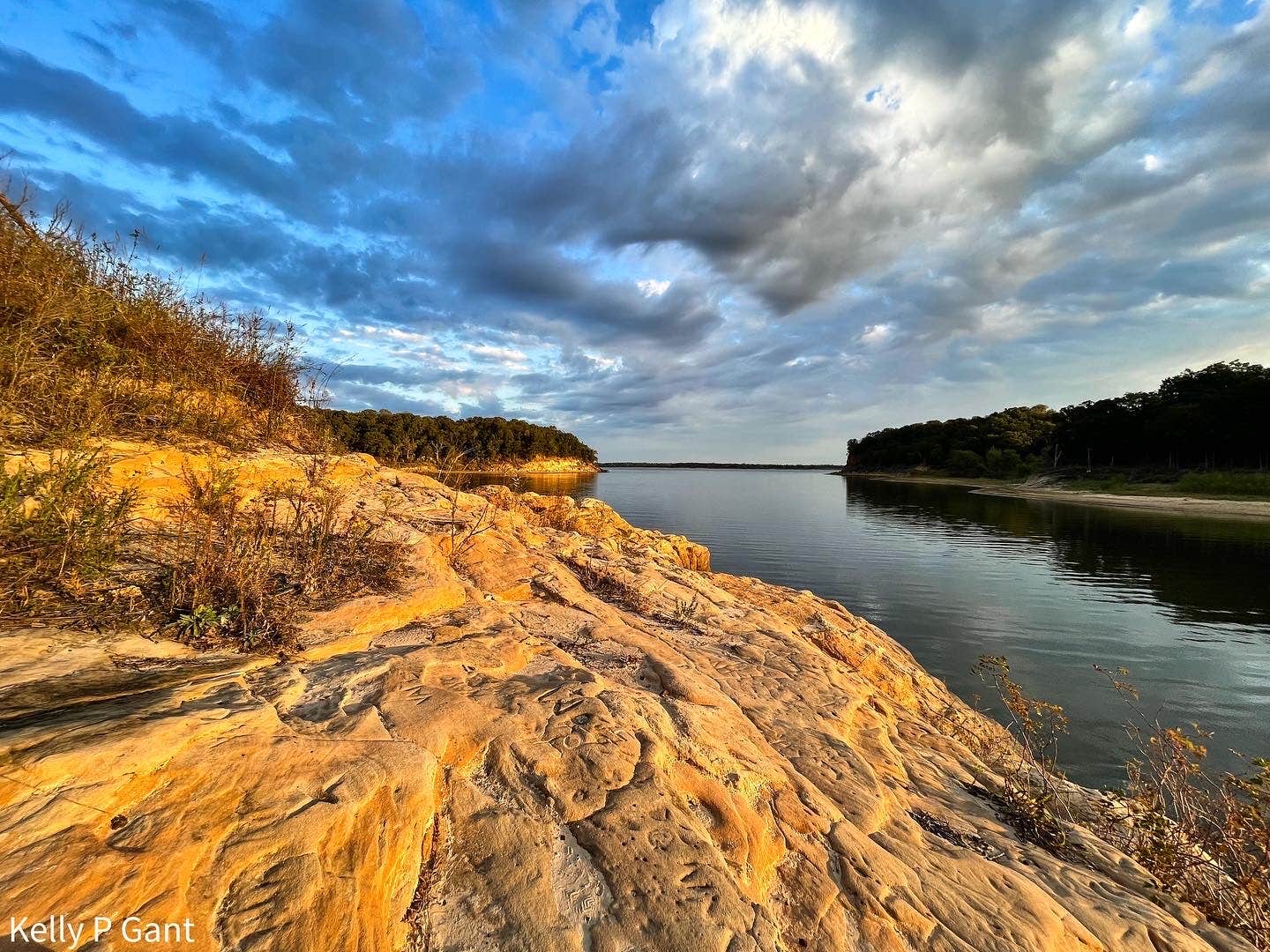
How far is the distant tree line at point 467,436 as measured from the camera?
3141 cm

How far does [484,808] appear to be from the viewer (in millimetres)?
2875

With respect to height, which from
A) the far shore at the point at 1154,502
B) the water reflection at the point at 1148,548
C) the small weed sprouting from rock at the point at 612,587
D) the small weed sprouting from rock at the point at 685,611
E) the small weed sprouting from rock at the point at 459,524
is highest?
the small weed sprouting from rock at the point at 459,524

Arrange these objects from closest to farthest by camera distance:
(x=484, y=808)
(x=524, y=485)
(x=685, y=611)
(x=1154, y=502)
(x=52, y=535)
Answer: (x=484, y=808), (x=52, y=535), (x=685, y=611), (x=1154, y=502), (x=524, y=485)

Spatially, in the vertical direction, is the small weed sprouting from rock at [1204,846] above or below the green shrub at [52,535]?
below

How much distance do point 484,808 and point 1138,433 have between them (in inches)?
4320

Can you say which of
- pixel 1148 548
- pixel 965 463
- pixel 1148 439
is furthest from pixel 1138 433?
pixel 1148 548

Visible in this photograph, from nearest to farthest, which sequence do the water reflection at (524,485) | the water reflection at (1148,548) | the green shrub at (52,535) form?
1. the green shrub at (52,535)
2. the water reflection at (524,485)
3. the water reflection at (1148,548)

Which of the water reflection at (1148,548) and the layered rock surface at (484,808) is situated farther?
the water reflection at (1148,548)

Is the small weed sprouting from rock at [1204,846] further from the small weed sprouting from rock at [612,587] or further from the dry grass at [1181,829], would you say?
the small weed sprouting from rock at [612,587]

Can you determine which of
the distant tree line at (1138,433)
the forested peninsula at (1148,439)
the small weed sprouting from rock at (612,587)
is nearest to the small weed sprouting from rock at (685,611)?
the small weed sprouting from rock at (612,587)

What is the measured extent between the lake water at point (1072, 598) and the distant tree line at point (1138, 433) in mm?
39801

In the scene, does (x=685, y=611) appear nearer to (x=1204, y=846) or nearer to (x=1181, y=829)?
(x=1181, y=829)

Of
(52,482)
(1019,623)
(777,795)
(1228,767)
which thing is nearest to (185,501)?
(52,482)

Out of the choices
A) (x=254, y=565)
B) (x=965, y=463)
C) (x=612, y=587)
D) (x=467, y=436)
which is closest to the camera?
(x=254, y=565)
